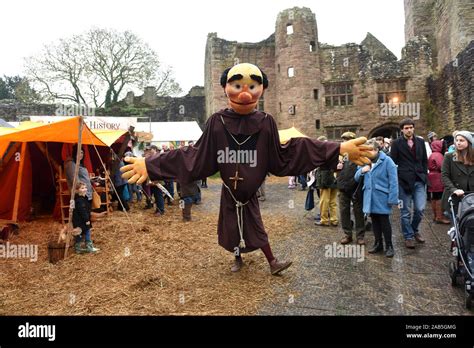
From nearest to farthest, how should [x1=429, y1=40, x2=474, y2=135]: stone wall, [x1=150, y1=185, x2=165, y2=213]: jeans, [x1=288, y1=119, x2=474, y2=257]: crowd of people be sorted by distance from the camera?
[x1=288, y1=119, x2=474, y2=257]: crowd of people → [x1=150, y1=185, x2=165, y2=213]: jeans → [x1=429, y1=40, x2=474, y2=135]: stone wall

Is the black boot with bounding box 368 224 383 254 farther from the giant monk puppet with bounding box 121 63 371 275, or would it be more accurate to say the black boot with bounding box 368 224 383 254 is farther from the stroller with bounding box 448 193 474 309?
the giant monk puppet with bounding box 121 63 371 275

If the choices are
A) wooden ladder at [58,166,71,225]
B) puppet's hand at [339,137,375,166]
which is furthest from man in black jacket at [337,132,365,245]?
wooden ladder at [58,166,71,225]

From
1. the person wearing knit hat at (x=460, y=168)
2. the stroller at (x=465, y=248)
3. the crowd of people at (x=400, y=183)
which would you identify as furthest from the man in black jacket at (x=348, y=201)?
the stroller at (x=465, y=248)

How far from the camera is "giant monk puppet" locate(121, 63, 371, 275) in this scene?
434 cm

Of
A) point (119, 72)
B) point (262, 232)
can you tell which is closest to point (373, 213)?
point (262, 232)

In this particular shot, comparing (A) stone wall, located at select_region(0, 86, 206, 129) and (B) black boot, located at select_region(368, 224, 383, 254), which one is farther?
(A) stone wall, located at select_region(0, 86, 206, 129)

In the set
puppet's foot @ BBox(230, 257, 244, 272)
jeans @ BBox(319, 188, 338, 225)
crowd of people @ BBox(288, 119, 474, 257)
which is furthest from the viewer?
jeans @ BBox(319, 188, 338, 225)

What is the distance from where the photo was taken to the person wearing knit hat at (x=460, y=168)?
462 cm

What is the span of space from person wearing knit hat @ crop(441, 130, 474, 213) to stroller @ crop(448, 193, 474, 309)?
0.49m

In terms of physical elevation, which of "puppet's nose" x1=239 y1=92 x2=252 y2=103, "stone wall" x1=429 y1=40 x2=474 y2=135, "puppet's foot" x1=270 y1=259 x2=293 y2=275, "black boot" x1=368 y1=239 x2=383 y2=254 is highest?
"stone wall" x1=429 y1=40 x2=474 y2=135

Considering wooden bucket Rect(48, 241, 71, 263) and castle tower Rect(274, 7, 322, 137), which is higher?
castle tower Rect(274, 7, 322, 137)
